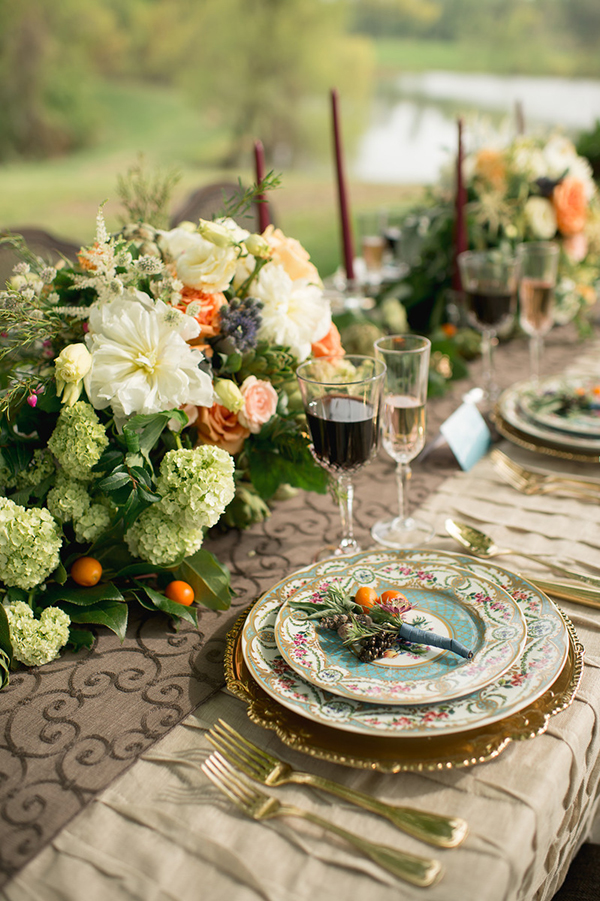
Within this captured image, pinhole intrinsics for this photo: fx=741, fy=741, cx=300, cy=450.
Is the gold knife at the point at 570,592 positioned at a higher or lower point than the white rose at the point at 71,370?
lower

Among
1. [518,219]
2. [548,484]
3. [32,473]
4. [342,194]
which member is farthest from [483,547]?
[518,219]

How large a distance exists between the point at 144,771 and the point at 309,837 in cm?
17

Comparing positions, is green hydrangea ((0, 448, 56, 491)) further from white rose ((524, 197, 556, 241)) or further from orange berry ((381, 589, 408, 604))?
white rose ((524, 197, 556, 241))

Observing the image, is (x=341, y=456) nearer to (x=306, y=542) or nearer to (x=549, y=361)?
(x=306, y=542)

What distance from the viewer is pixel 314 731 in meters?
0.65

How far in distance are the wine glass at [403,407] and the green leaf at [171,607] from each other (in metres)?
0.29

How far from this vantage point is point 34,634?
796mm

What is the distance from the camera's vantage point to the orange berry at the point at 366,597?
2.56ft

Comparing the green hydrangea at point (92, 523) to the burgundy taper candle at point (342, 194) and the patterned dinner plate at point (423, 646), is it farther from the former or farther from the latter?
the burgundy taper candle at point (342, 194)

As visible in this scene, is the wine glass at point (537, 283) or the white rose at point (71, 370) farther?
the wine glass at point (537, 283)

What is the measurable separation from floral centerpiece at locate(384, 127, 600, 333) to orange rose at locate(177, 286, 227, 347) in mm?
954

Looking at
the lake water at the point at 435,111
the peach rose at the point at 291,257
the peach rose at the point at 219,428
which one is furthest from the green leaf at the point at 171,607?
the lake water at the point at 435,111

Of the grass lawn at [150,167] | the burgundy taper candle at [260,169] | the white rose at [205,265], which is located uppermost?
the burgundy taper candle at [260,169]

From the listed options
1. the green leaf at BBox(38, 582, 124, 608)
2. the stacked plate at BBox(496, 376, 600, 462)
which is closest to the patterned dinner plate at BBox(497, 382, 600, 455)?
the stacked plate at BBox(496, 376, 600, 462)
